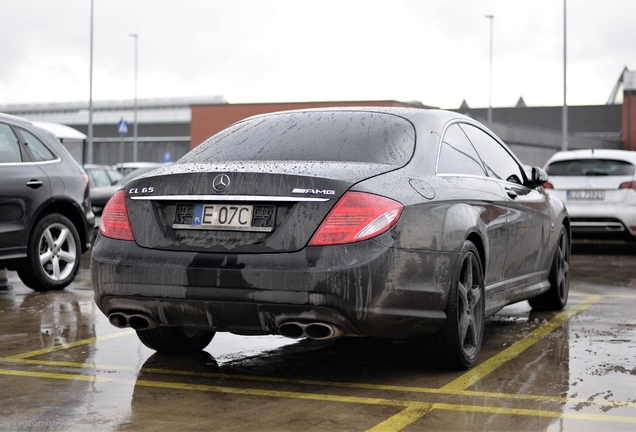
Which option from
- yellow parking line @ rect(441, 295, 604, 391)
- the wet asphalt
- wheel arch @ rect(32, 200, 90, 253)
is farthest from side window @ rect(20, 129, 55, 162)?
yellow parking line @ rect(441, 295, 604, 391)

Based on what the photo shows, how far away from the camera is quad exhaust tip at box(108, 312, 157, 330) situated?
531 cm

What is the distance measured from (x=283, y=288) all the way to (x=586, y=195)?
33.1ft

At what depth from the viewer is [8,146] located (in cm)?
939

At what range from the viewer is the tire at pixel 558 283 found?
26.7ft

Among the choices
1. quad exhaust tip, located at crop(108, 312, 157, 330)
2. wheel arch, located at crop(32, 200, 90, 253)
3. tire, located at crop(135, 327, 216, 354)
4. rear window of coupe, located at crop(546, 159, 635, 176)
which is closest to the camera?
quad exhaust tip, located at crop(108, 312, 157, 330)

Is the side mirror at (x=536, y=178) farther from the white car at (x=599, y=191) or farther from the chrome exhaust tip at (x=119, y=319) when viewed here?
the white car at (x=599, y=191)

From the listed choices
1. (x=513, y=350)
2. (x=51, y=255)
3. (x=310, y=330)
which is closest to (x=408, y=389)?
(x=310, y=330)

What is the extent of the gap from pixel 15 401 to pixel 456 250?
2372 millimetres

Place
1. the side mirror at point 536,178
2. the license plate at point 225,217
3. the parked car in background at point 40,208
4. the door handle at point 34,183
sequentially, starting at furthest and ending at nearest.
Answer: the door handle at point 34,183 < the parked car in background at point 40,208 < the side mirror at point 536,178 < the license plate at point 225,217

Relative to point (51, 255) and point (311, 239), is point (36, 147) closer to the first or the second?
point (51, 255)

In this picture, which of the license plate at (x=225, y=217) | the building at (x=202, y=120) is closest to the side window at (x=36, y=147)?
the license plate at (x=225, y=217)

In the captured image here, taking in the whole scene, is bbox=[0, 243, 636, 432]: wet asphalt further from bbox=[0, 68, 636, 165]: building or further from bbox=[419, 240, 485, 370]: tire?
bbox=[0, 68, 636, 165]: building

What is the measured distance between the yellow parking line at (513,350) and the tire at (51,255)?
15.5ft

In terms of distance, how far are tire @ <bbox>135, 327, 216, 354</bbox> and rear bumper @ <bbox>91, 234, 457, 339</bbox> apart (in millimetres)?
790
